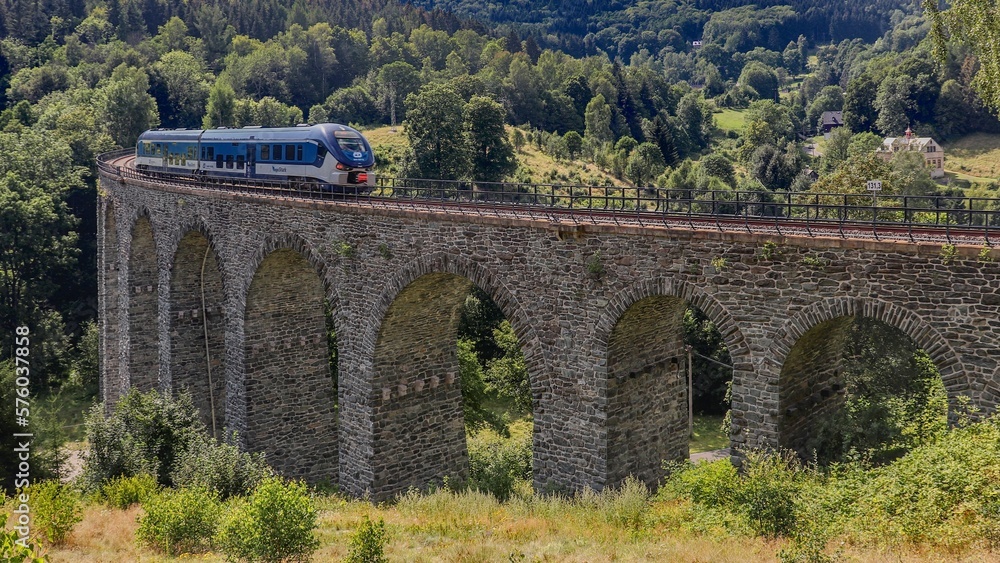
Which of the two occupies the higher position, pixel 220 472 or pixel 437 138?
pixel 437 138

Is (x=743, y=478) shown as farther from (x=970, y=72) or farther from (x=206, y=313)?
(x=970, y=72)

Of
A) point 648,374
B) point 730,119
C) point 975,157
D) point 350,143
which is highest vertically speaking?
point 730,119

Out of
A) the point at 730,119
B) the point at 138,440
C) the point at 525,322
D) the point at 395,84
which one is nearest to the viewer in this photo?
the point at 525,322

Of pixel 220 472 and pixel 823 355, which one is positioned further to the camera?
pixel 220 472

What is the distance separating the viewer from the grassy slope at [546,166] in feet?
304

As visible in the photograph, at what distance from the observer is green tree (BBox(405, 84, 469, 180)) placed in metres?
81.6

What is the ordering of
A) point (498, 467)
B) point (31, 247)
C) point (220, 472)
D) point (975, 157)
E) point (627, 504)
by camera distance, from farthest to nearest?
point (975, 157), point (31, 247), point (498, 467), point (220, 472), point (627, 504)

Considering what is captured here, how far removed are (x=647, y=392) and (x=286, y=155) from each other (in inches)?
775

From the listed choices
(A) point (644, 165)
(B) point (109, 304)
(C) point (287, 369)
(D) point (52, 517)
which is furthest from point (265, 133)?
(A) point (644, 165)

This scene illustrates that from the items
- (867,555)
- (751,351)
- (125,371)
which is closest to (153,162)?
(125,371)

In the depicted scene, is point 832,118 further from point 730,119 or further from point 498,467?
point 498,467

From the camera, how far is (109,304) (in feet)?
160

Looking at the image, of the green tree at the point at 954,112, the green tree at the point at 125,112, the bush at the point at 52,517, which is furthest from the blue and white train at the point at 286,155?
the green tree at the point at 954,112

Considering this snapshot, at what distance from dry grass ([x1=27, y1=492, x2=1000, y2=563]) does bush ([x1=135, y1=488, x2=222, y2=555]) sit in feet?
1.42
